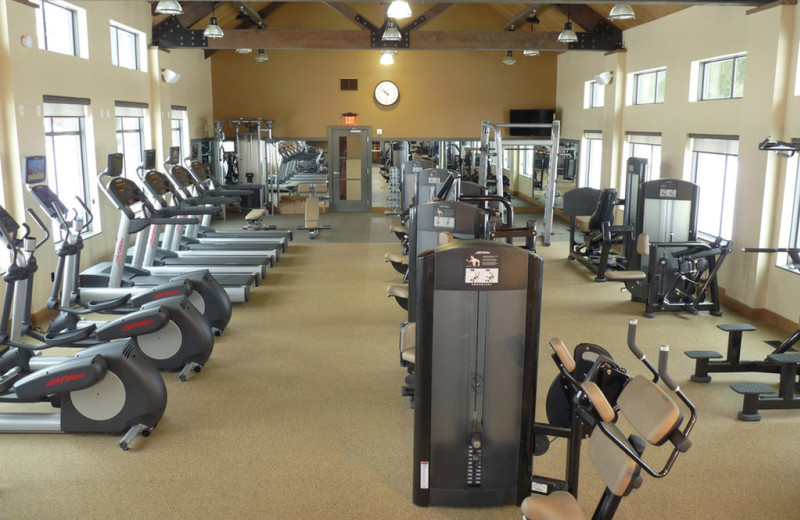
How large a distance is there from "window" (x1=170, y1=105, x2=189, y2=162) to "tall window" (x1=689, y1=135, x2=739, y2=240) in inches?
346

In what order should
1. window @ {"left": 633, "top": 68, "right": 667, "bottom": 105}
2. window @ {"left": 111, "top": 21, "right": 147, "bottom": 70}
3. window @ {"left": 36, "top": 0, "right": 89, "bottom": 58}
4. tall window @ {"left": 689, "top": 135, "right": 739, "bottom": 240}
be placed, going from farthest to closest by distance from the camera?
window @ {"left": 633, "top": 68, "right": 667, "bottom": 105} → window @ {"left": 111, "top": 21, "right": 147, "bottom": 70} → tall window @ {"left": 689, "top": 135, "right": 739, "bottom": 240} → window @ {"left": 36, "top": 0, "right": 89, "bottom": 58}

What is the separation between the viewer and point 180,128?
1324cm

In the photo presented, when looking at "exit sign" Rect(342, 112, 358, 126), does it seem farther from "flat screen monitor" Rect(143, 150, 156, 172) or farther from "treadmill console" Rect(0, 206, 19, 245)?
"treadmill console" Rect(0, 206, 19, 245)

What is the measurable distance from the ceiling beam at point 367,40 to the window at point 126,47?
1216mm

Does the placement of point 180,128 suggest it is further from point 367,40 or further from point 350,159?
point 367,40

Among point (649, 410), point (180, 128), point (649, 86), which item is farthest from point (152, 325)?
point (180, 128)

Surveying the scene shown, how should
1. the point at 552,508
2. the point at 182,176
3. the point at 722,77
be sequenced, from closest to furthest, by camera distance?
1. the point at 552,508
2. the point at 722,77
3. the point at 182,176

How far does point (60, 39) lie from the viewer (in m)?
8.19

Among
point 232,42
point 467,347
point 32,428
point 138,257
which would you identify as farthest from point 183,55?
point 467,347

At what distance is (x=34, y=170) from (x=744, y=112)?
23.3 ft

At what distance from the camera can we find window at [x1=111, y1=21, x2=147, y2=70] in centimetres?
997

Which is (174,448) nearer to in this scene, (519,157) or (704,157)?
(704,157)

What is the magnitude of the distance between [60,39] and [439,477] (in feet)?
23.8

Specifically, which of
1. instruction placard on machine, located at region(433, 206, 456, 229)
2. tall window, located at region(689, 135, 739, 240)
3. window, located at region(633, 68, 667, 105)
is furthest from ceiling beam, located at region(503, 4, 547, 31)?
instruction placard on machine, located at region(433, 206, 456, 229)
